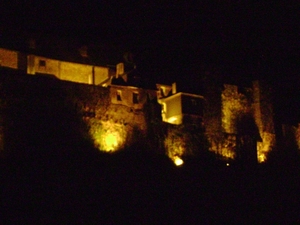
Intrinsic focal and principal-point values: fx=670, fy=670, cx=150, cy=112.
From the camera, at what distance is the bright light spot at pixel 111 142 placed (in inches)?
1619

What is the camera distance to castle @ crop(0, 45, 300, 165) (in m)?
42.0

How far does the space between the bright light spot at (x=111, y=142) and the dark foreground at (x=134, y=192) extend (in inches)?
27.9

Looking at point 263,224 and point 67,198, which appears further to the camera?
point 263,224

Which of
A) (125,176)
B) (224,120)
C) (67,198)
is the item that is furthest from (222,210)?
(224,120)

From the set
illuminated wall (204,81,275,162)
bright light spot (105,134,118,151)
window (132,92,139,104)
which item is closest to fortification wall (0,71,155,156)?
bright light spot (105,134,118,151)

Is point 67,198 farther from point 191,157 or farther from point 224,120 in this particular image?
point 224,120

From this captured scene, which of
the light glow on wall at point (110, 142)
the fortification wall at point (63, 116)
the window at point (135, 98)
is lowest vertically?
the light glow on wall at point (110, 142)

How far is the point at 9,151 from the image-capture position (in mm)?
36812

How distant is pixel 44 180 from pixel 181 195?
25.8 ft

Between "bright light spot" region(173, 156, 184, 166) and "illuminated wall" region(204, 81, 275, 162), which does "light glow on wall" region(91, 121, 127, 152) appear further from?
"illuminated wall" region(204, 81, 275, 162)

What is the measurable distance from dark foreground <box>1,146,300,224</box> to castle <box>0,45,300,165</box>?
186 cm

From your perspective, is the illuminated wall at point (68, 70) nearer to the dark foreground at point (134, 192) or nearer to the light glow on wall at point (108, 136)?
the light glow on wall at point (108, 136)

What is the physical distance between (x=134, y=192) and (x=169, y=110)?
10661 millimetres

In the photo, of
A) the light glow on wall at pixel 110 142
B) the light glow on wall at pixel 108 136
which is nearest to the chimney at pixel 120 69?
the light glow on wall at pixel 108 136
